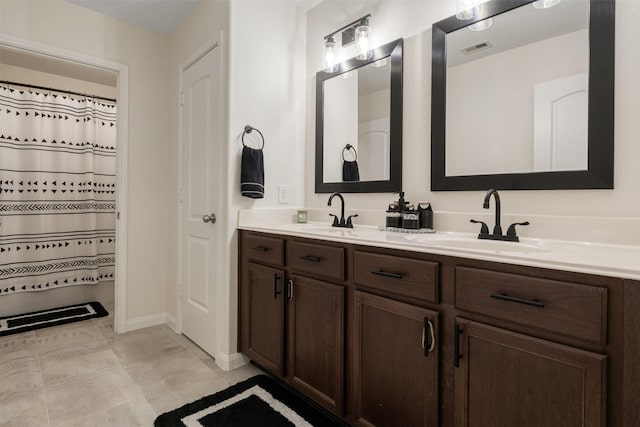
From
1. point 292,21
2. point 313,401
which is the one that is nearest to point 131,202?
point 292,21

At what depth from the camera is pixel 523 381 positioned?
3.13 feet

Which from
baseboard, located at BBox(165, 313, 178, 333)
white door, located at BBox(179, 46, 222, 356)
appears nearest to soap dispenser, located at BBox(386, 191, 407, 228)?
white door, located at BBox(179, 46, 222, 356)

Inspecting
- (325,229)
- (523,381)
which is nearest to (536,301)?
(523,381)

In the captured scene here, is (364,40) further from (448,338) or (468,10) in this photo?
(448,338)

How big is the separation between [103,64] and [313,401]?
9.28 feet

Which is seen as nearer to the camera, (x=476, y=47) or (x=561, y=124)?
(x=561, y=124)

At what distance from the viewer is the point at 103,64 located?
2.62 m

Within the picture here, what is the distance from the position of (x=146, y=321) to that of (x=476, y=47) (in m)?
3.04

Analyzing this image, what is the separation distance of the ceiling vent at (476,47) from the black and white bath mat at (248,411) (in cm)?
189

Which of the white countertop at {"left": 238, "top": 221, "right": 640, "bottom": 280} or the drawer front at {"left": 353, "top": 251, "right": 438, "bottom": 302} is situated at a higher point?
the white countertop at {"left": 238, "top": 221, "right": 640, "bottom": 280}

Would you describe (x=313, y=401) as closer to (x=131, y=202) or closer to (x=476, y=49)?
(x=476, y=49)

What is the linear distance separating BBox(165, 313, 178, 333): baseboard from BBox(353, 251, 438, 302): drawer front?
6.46 feet

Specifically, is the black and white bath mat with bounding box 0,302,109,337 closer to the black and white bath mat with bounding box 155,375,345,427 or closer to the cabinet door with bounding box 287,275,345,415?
the black and white bath mat with bounding box 155,375,345,427

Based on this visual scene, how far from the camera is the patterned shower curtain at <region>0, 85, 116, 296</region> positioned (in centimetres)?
288
